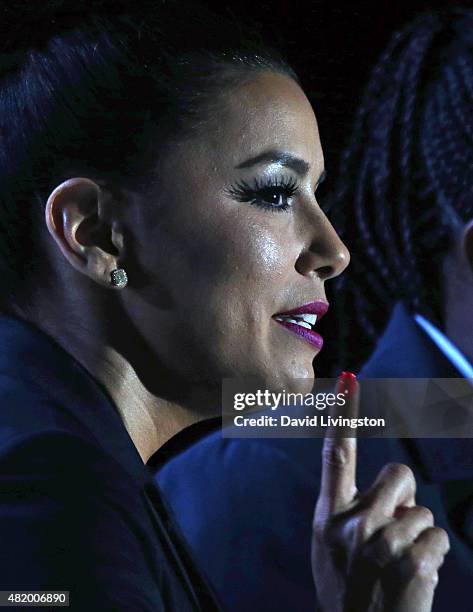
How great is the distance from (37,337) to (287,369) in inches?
8.2

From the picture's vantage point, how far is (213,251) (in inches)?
30.8

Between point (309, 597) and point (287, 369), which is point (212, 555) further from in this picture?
point (287, 369)

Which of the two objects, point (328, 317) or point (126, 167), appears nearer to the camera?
point (126, 167)

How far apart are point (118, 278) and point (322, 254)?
0.17 meters

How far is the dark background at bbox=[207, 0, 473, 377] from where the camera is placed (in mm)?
1067

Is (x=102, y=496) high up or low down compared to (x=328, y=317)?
up

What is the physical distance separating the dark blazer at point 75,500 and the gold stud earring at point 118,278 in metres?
0.07

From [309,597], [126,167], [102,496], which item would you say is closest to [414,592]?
[309,597]

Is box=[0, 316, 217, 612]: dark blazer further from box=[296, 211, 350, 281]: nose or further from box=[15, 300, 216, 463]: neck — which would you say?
box=[296, 211, 350, 281]: nose

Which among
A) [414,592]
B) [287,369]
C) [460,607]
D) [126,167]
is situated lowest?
[460,607]

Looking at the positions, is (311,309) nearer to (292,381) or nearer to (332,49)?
(292,381)

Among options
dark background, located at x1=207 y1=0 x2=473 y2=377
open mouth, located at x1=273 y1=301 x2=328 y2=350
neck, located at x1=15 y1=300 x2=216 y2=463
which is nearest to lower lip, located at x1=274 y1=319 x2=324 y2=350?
open mouth, located at x1=273 y1=301 x2=328 y2=350

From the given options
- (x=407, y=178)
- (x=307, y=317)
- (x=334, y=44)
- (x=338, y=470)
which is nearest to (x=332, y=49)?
(x=334, y=44)

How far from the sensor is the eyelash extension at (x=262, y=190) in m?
0.79
